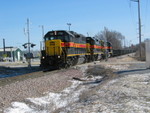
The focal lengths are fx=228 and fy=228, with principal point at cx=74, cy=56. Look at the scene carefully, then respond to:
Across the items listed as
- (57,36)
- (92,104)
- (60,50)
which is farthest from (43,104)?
(57,36)

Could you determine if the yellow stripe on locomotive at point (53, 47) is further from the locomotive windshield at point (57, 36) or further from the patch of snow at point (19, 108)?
the patch of snow at point (19, 108)

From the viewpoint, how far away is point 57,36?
2327 centimetres

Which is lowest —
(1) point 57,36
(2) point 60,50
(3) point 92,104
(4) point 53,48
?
(3) point 92,104

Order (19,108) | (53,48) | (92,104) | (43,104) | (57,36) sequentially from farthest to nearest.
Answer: (57,36) → (53,48) → (43,104) → (19,108) → (92,104)

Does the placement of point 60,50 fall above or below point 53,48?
below

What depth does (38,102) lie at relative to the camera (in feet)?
30.8

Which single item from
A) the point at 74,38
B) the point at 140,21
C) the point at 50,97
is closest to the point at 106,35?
the point at 140,21

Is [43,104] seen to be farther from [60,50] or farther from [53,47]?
[53,47]

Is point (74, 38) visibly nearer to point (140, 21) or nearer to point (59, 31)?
point (59, 31)

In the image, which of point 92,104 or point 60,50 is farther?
point 60,50

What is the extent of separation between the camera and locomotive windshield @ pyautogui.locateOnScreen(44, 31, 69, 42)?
23.2 meters

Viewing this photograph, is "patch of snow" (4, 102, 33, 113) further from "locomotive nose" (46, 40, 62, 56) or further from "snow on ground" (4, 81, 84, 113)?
"locomotive nose" (46, 40, 62, 56)

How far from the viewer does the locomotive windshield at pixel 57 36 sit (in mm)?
23156

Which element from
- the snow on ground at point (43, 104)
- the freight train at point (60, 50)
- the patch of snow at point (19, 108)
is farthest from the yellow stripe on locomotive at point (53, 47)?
the patch of snow at point (19, 108)
